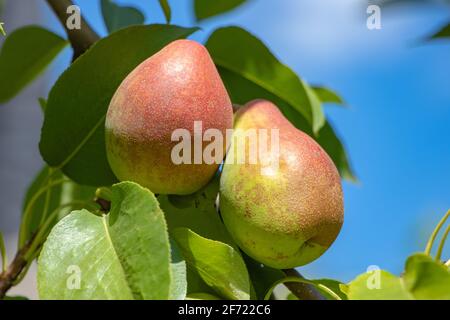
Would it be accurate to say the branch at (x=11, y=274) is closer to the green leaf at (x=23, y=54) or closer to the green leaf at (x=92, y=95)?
the green leaf at (x=92, y=95)

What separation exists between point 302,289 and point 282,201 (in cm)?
13

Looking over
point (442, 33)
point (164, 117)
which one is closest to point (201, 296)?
point (164, 117)

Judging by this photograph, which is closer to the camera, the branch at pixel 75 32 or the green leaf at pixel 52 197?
A: the branch at pixel 75 32

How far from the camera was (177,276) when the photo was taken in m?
0.63

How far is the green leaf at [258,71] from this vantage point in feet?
3.28

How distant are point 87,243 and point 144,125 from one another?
133 mm

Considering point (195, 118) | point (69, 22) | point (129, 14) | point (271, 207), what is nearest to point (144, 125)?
point (195, 118)

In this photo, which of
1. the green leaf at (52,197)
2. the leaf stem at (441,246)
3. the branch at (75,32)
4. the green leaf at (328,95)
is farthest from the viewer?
the green leaf at (328,95)

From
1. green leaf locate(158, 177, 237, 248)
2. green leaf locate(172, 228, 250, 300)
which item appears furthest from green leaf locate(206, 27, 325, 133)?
green leaf locate(172, 228, 250, 300)

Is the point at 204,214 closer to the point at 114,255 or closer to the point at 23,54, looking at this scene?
the point at 114,255

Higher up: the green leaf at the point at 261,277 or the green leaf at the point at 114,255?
the green leaf at the point at 114,255

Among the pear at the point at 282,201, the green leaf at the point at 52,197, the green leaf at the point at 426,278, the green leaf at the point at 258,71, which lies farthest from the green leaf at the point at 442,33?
the green leaf at the point at 52,197

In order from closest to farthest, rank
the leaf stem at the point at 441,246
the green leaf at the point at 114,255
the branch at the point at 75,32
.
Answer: the green leaf at the point at 114,255 < the leaf stem at the point at 441,246 < the branch at the point at 75,32

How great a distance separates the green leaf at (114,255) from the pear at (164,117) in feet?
0.16
